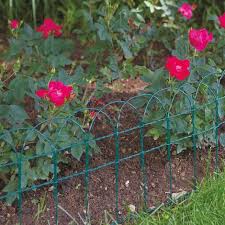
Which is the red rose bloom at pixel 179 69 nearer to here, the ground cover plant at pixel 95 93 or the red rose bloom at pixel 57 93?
the ground cover plant at pixel 95 93

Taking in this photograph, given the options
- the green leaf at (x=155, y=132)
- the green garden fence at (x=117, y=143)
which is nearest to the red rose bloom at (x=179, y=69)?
the green garden fence at (x=117, y=143)

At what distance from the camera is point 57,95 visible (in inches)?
130

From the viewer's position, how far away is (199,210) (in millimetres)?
3605

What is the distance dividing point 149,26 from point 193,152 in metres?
1.21

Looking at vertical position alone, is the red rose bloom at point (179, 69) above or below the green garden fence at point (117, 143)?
above

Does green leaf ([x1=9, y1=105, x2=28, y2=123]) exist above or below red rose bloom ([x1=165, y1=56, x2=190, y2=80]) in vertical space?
below

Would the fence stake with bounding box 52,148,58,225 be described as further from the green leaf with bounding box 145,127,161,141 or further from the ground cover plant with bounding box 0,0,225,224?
the green leaf with bounding box 145,127,161,141

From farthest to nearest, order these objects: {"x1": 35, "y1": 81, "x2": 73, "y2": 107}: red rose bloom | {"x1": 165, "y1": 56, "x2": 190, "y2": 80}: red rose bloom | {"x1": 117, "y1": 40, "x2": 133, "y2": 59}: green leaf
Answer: {"x1": 117, "y1": 40, "x2": 133, "y2": 59}: green leaf → {"x1": 165, "y1": 56, "x2": 190, "y2": 80}: red rose bloom → {"x1": 35, "y1": 81, "x2": 73, "y2": 107}: red rose bloom

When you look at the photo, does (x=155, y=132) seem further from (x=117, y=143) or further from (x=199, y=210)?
(x=199, y=210)

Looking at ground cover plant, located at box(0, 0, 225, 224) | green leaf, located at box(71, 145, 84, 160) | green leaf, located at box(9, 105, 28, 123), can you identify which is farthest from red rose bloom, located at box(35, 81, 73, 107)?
green leaf, located at box(71, 145, 84, 160)

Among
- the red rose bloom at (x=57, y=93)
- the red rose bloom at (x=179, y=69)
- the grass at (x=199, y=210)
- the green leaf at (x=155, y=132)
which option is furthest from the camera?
the green leaf at (x=155, y=132)

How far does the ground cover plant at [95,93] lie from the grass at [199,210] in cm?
27

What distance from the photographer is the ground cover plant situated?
3.48 metres

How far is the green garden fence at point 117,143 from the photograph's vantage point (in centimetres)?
343
